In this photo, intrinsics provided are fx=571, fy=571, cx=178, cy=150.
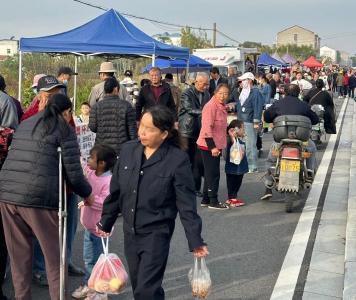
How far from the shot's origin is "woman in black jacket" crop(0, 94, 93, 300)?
404cm

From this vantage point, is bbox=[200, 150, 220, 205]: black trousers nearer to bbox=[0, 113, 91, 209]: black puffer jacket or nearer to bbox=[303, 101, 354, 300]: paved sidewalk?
bbox=[303, 101, 354, 300]: paved sidewalk

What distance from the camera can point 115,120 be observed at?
276 inches

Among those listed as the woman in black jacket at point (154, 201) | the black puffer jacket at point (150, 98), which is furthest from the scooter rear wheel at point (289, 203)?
the woman in black jacket at point (154, 201)

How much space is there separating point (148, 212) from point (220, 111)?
159 inches

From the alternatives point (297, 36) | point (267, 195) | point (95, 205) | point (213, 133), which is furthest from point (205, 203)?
point (297, 36)

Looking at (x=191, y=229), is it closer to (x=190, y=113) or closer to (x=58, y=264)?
(x=58, y=264)

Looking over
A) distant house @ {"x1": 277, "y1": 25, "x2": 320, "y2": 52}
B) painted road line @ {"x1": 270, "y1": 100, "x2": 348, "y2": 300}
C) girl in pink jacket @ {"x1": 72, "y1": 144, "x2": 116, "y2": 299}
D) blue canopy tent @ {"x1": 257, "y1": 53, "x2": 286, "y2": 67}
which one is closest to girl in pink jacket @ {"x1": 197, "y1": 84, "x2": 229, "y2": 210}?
painted road line @ {"x1": 270, "y1": 100, "x2": 348, "y2": 300}

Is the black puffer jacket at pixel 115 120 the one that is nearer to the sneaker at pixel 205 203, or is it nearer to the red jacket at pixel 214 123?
the red jacket at pixel 214 123

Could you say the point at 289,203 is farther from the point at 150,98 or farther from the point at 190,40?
the point at 190,40

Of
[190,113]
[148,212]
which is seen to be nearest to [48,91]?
[148,212]

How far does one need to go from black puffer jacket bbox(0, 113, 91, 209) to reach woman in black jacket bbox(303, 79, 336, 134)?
9426 millimetres

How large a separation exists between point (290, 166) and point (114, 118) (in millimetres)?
2539

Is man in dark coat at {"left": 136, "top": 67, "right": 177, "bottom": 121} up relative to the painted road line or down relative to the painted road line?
up

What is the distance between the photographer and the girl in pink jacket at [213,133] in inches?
299
